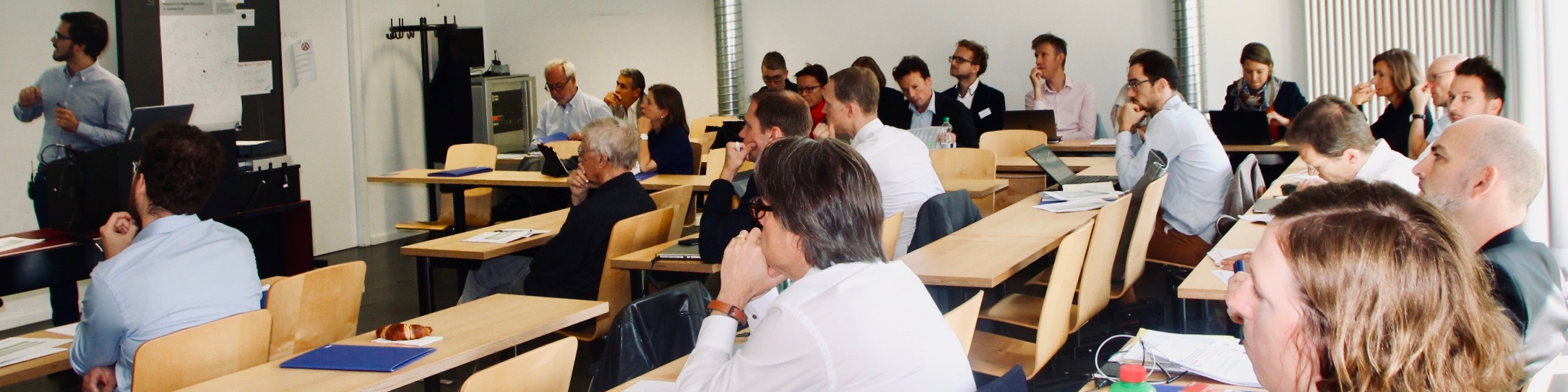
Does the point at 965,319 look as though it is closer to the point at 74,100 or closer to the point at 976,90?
the point at 74,100

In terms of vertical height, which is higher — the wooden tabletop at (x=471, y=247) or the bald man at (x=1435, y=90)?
the bald man at (x=1435, y=90)

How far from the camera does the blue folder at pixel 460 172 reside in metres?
7.36

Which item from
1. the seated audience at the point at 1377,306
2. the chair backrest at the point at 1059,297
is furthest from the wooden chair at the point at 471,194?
the seated audience at the point at 1377,306

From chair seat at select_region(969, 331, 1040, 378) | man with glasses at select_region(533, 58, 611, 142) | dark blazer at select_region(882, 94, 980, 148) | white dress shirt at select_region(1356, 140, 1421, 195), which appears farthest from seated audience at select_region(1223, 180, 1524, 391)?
man with glasses at select_region(533, 58, 611, 142)

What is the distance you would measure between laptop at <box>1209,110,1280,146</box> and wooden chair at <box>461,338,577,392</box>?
18.7 ft

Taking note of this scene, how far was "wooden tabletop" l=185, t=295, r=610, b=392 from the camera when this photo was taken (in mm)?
2533

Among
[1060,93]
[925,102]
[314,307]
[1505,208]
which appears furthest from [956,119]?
[1505,208]

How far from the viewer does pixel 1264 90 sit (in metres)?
7.76

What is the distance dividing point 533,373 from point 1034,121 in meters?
6.10

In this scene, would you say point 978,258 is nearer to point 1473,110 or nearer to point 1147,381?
point 1147,381

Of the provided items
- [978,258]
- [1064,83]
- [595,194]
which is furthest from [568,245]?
[1064,83]

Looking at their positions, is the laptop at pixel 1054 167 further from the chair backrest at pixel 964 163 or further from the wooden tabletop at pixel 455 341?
the wooden tabletop at pixel 455 341

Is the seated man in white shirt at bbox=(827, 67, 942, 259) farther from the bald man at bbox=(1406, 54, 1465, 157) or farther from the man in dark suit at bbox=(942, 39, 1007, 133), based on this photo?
the man in dark suit at bbox=(942, 39, 1007, 133)

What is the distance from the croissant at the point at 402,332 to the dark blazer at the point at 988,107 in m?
6.00
